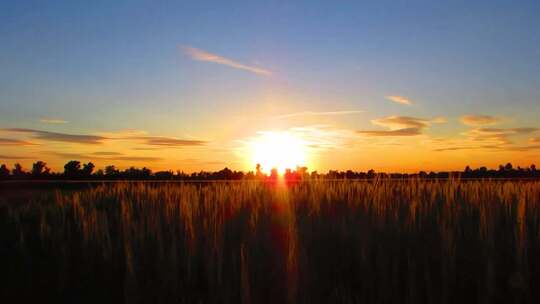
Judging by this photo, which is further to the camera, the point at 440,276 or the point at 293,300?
the point at 440,276

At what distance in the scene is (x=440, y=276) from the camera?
297 cm

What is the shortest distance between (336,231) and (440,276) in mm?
1082

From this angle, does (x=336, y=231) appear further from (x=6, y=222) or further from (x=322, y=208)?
(x=6, y=222)

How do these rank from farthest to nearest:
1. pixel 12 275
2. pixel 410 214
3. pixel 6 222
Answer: pixel 6 222, pixel 410 214, pixel 12 275

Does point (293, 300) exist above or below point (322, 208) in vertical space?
below

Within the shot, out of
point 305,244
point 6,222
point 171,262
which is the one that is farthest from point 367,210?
point 6,222

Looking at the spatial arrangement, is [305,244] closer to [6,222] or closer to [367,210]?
[367,210]

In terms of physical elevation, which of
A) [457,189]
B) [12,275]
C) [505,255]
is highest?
[457,189]

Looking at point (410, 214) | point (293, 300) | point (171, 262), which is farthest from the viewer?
point (410, 214)

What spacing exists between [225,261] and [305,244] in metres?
0.63

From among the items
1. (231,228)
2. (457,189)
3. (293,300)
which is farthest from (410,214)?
(457,189)

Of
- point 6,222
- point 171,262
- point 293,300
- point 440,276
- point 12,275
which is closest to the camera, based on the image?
point 293,300

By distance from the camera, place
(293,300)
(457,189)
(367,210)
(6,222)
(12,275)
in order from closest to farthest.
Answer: (293,300) < (12,275) < (367,210) < (6,222) < (457,189)

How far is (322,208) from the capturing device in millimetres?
5121
